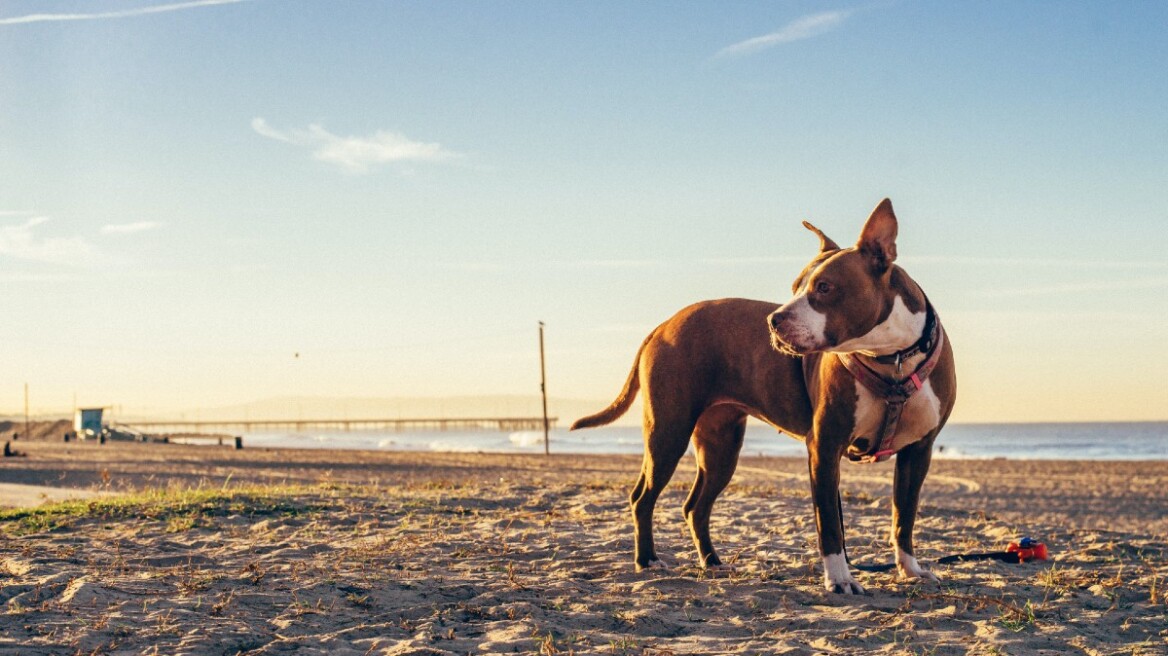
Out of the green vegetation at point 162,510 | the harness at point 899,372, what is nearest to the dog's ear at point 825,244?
the harness at point 899,372

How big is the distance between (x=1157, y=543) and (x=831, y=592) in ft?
15.3

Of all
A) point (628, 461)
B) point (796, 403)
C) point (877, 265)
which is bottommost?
point (628, 461)

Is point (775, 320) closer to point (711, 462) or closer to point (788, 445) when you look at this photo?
point (711, 462)

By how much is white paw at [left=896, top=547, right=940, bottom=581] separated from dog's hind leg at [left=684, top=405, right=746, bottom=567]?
3.79 ft

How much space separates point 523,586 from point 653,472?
1.09 metres

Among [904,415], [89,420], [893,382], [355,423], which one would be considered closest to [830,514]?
[904,415]

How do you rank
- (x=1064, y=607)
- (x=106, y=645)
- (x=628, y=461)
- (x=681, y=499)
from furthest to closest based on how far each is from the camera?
(x=628, y=461) < (x=681, y=499) < (x=1064, y=607) < (x=106, y=645)

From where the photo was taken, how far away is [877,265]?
4.80 m

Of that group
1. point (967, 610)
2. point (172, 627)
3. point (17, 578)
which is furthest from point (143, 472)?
point (967, 610)

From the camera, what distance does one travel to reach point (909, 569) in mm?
5754

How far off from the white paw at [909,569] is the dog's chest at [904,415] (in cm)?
89

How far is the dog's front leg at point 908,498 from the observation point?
18.2ft

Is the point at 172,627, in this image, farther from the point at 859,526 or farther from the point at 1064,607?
the point at 859,526

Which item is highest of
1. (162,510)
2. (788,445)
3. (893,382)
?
(893,382)
